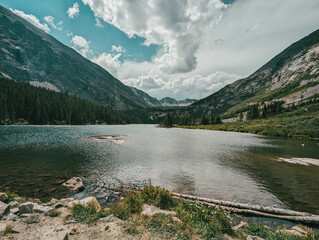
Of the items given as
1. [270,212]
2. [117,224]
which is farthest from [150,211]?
[270,212]

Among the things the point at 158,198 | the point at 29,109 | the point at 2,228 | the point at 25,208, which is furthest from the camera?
the point at 29,109

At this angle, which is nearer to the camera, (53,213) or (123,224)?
(123,224)

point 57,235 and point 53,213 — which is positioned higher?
point 57,235

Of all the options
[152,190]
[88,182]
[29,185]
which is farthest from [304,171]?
[29,185]

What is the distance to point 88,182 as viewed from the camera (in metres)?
19.3

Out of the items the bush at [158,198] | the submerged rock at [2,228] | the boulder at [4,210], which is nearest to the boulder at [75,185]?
the boulder at [4,210]

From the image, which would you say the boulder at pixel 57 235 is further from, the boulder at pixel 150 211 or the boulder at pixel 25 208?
the boulder at pixel 150 211

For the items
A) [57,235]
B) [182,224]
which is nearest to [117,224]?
[57,235]

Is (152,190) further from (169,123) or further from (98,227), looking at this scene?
(169,123)

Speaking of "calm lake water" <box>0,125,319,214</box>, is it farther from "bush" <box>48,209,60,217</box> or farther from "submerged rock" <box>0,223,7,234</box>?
"submerged rock" <box>0,223,7,234</box>

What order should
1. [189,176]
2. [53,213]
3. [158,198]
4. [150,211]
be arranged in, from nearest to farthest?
[53,213]
[150,211]
[158,198]
[189,176]

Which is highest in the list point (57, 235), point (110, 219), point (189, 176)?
point (57, 235)

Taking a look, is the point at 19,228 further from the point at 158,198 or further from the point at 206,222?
the point at 206,222

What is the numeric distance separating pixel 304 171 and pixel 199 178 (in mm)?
18995
